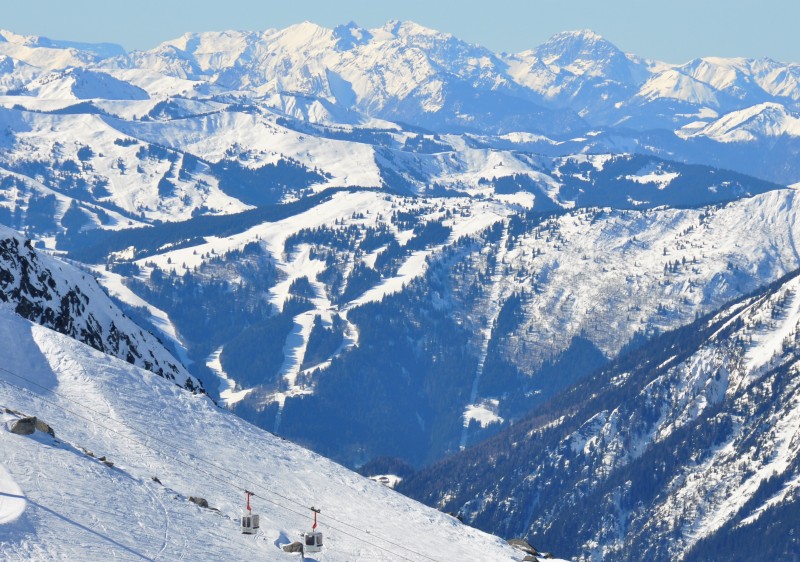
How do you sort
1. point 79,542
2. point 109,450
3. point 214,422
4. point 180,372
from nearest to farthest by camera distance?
point 79,542, point 109,450, point 214,422, point 180,372

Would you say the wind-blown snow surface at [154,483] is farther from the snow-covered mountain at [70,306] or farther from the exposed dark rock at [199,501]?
the snow-covered mountain at [70,306]

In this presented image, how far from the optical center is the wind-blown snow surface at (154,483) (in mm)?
87375

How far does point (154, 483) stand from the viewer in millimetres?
100938

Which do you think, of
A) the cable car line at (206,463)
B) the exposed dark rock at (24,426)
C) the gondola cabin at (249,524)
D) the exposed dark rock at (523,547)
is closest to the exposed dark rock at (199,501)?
the gondola cabin at (249,524)

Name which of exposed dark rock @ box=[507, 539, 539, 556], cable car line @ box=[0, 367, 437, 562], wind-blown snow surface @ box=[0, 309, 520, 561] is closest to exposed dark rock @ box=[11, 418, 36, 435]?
wind-blown snow surface @ box=[0, 309, 520, 561]

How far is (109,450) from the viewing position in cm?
10519

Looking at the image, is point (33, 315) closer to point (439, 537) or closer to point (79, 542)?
point (439, 537)

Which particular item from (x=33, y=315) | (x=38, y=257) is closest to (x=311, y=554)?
(x=33, y=315)

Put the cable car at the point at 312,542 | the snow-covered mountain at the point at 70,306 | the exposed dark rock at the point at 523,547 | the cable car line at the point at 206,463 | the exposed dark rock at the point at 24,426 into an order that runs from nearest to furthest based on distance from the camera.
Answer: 1. the cable car at the point at 312,542
2. the exposed dark rock at the point at 24,426
3. the cable car line at the point at 206,463
4. the exposed dark rock at the point at 523,547
5. the snow-covered mountain at the point at 70,306

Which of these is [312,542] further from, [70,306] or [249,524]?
[70,306]

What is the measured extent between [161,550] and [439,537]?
33999mm

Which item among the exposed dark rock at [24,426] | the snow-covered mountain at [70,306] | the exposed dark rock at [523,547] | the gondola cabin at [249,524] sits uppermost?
the snow-covered mountain at [70,306]

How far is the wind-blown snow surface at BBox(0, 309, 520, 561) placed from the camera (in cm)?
8738

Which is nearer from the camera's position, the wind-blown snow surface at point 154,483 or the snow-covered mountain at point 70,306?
the wind-blown snow surface at point 154,483
